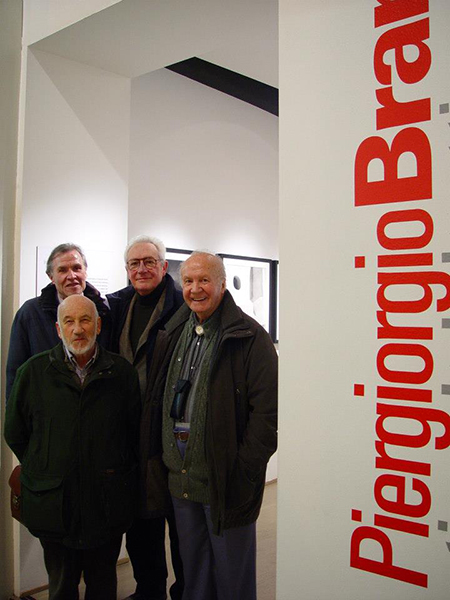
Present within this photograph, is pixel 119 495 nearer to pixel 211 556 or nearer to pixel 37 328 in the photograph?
pixel 211 556

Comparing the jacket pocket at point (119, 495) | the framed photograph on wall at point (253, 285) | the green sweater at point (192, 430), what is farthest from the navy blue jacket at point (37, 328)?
the framed photograph on wall at point (253, 285)

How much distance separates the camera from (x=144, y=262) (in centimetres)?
282

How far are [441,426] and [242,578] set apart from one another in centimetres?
120

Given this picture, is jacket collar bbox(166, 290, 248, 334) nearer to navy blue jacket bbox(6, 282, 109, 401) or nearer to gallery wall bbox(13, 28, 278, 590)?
navy blue jacket bbox(6, 282, 109, 401)

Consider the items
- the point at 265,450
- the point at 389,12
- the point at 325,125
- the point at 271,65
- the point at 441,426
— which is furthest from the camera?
the point at 271,65

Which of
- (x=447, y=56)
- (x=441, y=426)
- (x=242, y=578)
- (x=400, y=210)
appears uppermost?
(x=447, y=56)

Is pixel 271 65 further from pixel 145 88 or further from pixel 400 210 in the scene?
pixel 400 210

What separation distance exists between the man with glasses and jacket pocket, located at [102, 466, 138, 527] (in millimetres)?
388

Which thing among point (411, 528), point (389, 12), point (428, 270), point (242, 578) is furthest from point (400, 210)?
point (242, 578)

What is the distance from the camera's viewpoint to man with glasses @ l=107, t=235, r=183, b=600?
2779 mm

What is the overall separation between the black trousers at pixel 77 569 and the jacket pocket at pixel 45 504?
0.43 feet

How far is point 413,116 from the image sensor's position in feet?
5.50

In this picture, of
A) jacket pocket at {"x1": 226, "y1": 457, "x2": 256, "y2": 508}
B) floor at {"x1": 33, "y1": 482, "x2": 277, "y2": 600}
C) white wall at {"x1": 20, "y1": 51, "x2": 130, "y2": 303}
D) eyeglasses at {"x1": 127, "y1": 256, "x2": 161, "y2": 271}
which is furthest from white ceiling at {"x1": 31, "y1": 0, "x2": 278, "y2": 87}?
floor at {"x1": 33, "y1": 482, "x2": 277, "y2": 600}

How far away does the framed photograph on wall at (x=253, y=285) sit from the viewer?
17.4 feet
